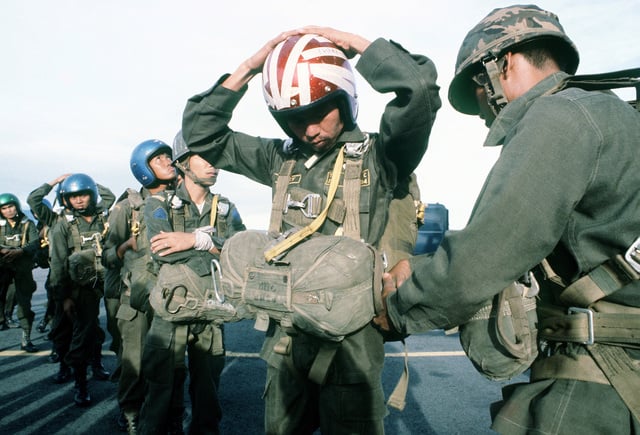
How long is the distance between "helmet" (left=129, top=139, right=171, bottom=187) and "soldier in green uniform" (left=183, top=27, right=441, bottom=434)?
9.78 feet

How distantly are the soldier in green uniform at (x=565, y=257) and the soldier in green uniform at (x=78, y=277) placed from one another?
547cm

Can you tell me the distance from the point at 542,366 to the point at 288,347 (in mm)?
1346

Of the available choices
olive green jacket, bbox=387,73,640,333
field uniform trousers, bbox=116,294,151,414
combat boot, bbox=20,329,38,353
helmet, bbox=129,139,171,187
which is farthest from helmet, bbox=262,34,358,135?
combat boot, bbox=20,329,38,353

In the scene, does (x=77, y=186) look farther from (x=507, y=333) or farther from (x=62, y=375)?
(x=507, y=333)

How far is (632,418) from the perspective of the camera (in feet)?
4.39

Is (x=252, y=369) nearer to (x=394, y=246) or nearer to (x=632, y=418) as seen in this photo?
(x=394, y=246)

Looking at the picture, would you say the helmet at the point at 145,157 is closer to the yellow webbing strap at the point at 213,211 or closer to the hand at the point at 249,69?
the yellow webbing strap at the point at 213,211

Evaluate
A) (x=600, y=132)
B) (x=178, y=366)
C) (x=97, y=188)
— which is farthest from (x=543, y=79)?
(x=97, y=188)

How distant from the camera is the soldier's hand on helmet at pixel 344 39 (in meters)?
2.36

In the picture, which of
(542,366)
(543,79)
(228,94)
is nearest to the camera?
(542,366)

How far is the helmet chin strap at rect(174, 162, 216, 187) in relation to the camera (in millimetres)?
4195

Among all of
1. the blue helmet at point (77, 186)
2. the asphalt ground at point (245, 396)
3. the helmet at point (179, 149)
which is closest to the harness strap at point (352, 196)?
the helmet at point (179, 149)

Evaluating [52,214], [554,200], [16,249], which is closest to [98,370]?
[16,249]

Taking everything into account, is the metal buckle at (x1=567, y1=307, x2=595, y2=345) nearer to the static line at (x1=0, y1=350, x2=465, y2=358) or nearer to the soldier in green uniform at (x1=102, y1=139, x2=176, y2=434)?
the soldier in green uniform at (x1=102, y1=139, x2=176, y2=434)
